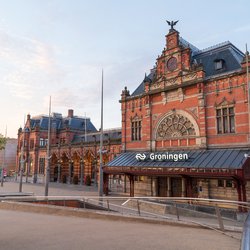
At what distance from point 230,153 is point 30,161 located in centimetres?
4982

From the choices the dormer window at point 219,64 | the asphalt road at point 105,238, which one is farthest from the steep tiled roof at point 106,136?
the asphalt road at point 105,238

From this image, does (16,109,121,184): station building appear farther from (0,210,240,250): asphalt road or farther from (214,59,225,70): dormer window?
(0,210,240,250): asphalt road

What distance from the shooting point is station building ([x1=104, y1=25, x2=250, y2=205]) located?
22.2 meters

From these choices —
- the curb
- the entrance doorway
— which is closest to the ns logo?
the entrance doorway

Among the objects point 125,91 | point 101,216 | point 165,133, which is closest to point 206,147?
point 165,133

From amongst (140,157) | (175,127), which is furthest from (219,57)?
(140,157)

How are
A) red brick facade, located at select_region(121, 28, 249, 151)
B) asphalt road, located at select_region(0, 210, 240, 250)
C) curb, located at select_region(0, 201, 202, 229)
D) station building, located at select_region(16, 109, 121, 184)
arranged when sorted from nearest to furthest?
asphalt road, located at select_region(0, 210, 240, 250) < curb, located at select_region(0, 201, 202, 229) < red brick facade, located at select_region(121, 28, 249, 151) < station building, located at select_region(16, 109, 121, 184)

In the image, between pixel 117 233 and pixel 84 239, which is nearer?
pixel 84 239

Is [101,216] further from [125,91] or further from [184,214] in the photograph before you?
[125,91]

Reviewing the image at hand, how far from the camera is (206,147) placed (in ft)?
80.1

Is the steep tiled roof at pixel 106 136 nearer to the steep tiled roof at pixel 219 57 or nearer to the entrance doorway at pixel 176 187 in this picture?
the entrance doorway at pixel 176 187

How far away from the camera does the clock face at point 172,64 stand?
2808 cm

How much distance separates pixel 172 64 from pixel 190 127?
7.44m

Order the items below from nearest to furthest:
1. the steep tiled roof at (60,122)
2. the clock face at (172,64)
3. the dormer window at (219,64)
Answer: the dormer window at (219,64) < the clock face at (172,64) < the steep tiled roof at (60,122)
